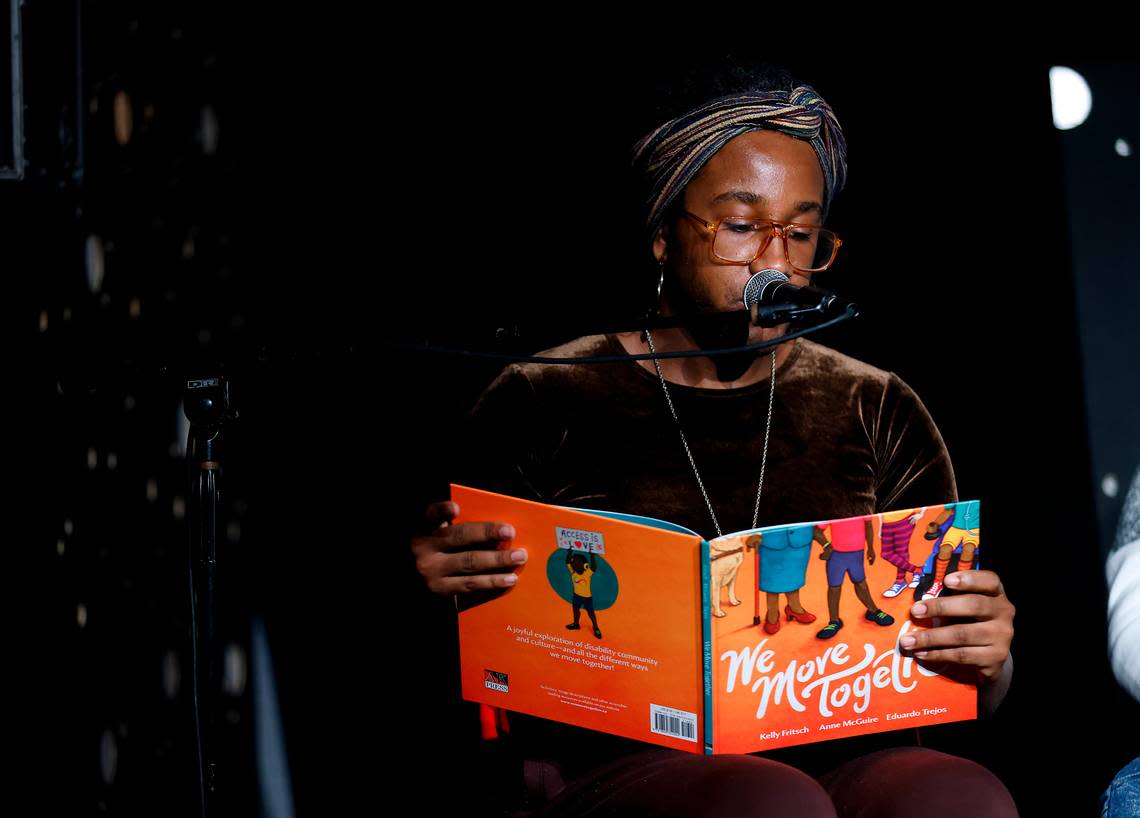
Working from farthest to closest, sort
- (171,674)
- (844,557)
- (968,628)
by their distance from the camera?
1. (171,674)
2. (968,628)
3. (844,557)

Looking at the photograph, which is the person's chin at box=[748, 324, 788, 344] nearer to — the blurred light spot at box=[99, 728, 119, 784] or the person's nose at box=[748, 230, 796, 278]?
the person's nose at box=[748, 230, 796, 278]

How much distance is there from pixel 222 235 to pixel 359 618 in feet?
2.27

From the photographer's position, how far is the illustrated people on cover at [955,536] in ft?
4.70

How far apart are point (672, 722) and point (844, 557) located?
0.29m

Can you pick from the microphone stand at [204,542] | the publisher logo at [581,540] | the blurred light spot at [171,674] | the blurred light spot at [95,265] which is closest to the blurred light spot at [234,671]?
the blurred light spot at [171,674]

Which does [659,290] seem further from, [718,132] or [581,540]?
[581,540]

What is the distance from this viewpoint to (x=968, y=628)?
151cm

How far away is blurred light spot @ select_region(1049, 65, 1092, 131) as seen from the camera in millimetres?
1809

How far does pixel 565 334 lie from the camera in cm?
140

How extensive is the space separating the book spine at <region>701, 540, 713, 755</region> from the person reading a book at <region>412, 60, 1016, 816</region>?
162 millimetres

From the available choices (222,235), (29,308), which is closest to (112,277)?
(29,308)

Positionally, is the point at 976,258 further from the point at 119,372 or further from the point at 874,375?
the point at 119,372

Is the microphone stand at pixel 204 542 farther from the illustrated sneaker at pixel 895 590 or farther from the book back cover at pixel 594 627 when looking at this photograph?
the illustrated sneaker at pixel 895 590

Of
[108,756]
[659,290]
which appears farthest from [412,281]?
[108,756]
